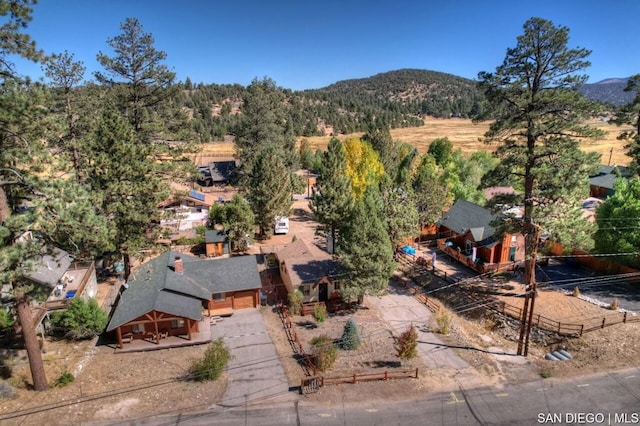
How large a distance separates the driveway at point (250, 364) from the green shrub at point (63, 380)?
764cm

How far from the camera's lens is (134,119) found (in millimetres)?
34406

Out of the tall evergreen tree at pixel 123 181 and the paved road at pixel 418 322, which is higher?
the tall evergreen tree at pixel 123 181

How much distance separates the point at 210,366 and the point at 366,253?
1183 cm

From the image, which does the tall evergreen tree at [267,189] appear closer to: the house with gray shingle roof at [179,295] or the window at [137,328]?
the house with gray shingle roof at [179,295]

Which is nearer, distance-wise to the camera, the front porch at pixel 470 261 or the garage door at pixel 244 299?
the garage door at pixel 244 299

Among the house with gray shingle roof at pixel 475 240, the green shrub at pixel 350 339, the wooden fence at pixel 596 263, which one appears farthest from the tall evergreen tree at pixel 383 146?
the green shrub at pixel 350 339

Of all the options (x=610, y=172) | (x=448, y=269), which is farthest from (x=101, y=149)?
(x=610, y=172)

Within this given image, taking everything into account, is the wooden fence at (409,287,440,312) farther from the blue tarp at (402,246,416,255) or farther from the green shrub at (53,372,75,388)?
the green shrub at (53,372,75,388)

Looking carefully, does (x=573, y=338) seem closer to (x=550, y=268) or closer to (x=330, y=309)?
(x=550, y=268)

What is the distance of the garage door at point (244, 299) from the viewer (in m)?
29.3

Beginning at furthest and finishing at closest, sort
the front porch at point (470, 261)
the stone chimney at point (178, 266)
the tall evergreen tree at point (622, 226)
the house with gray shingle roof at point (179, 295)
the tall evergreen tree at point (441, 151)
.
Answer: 1. the tall evergreen tree at point (441, 151)
2. the front porch at point (470, 261)
3. the tall evergreen tree at point (622, 226)
4. the stone chimney at point (178, 266)
5. the house with gray shingle roof at point (179, 295)

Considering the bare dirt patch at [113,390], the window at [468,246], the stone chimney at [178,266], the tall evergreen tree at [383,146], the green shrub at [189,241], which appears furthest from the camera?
the tall evergreen tree at [383,146]

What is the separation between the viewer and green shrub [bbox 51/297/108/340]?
23744 mm

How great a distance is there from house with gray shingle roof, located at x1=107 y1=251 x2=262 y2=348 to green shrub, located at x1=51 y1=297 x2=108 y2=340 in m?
1.17
